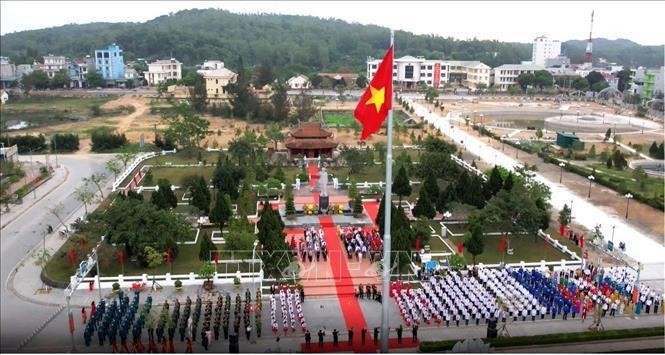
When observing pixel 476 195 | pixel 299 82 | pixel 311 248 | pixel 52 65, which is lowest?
pixel 311 248

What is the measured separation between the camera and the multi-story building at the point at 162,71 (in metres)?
76.1

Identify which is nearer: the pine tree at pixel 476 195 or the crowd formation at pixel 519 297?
the crowd formation at pixel 519 297

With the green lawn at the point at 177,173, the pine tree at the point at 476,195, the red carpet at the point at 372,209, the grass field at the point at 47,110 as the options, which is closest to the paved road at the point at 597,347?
the pine tree at the point at 476,195

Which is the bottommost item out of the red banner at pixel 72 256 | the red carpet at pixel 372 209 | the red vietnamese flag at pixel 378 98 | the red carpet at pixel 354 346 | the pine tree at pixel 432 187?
the red carpet at pixel 354 346

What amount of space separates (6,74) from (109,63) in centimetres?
1125

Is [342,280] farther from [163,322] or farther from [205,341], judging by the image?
[163,322]

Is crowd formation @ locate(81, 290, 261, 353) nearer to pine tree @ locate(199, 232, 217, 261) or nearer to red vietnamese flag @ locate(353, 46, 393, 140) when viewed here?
pine tree @ locate(199, 232, 217, 261)

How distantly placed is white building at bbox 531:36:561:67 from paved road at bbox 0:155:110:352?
8535 cm

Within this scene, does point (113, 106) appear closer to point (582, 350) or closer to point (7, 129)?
point (7, 129)

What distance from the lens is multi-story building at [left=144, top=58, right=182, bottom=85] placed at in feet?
250

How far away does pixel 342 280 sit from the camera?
16625 mm

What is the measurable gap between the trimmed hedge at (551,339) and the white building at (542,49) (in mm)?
95000

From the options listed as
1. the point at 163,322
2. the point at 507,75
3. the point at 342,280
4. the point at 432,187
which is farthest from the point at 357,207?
the point at 507,75

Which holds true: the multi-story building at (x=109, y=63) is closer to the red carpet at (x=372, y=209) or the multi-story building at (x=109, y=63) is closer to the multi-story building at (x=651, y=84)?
the red carpet at (x=372, y=209)
